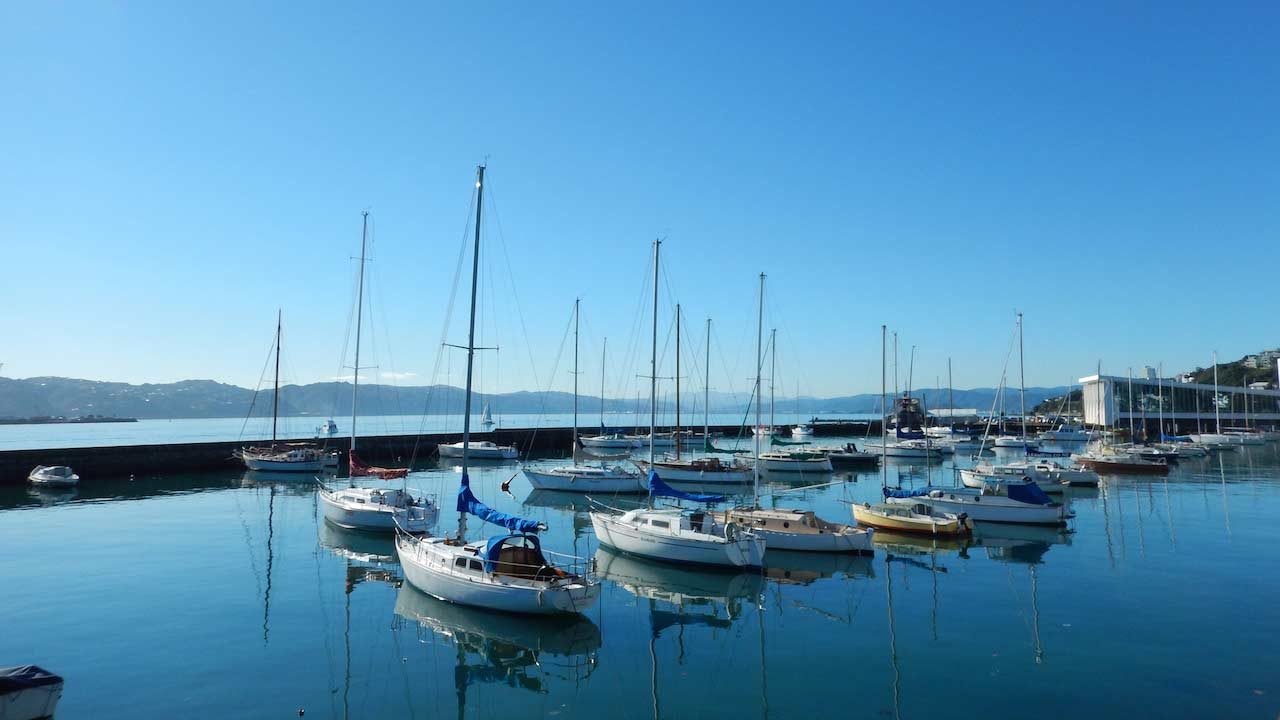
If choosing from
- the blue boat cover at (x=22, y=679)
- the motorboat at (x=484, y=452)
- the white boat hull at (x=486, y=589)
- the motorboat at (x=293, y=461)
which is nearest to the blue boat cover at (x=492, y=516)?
the white boat hull at (x=486, y=589)

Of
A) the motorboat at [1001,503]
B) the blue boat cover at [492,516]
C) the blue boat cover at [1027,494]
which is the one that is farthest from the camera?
the blue boat cover at [1027,494]

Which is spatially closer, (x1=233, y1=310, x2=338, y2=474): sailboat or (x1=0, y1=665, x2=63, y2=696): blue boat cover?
(x1=0, y1=665, x2=63, y2=696): blue boat cover

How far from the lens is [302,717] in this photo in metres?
13.8

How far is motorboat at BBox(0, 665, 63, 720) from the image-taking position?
474 inches

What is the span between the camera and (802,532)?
95.4 ft

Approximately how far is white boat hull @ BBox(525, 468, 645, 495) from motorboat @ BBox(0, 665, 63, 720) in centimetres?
3634

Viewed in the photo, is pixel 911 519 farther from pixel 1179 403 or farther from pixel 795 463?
pixel 1179 403

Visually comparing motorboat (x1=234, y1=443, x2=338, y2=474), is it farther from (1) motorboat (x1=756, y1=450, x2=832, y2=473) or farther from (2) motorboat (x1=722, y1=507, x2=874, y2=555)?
(2) motorboat (x1=722, y1=507, x2=874, y2=555)

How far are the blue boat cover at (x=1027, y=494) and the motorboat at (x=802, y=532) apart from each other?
11942 mm

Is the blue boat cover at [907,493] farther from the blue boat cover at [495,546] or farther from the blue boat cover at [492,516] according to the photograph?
the blue boat cover at [495,546]

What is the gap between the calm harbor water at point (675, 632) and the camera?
1470 centimetres

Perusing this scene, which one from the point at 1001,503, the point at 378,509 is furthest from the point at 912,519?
the point at 378,509

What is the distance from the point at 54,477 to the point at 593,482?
3806 centimetres

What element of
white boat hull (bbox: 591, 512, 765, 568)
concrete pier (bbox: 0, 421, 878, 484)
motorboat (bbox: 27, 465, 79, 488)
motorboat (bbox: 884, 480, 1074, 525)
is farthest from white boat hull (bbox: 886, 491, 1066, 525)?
motorboat (bbox: 27, 465, 79, 488)
